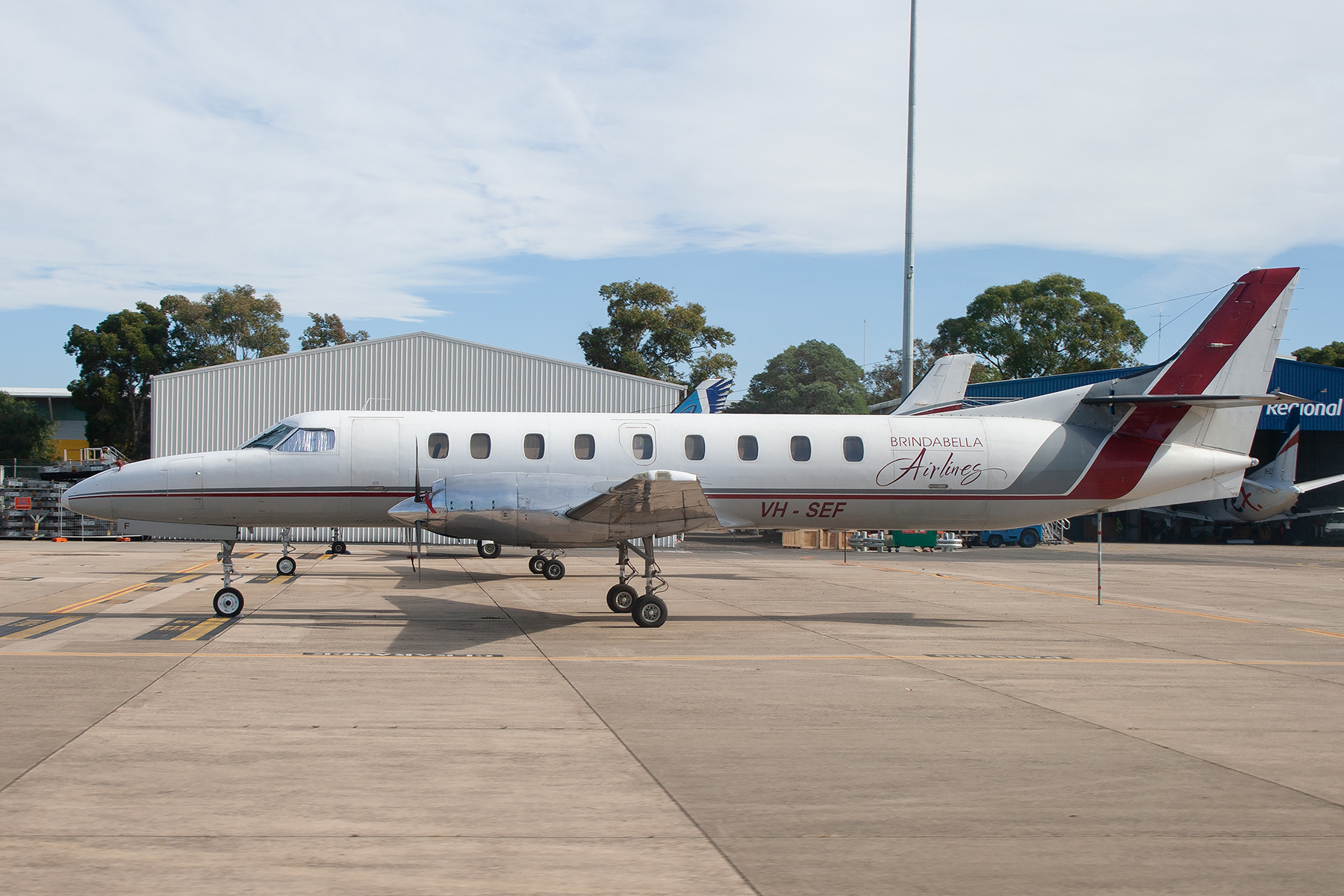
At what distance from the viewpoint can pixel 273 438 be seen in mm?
15305

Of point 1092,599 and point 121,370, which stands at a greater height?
point 121,370

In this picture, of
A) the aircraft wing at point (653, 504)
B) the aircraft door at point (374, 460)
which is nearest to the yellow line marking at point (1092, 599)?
the aircraft wing at point (653, 504)

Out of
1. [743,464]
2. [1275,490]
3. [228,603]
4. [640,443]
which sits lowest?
[228,603]

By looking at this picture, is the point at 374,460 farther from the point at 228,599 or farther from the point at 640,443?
the point at 640,443

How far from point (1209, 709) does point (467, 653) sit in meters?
7.65

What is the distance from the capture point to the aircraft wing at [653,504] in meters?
11.9

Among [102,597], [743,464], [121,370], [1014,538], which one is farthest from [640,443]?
[121,370]

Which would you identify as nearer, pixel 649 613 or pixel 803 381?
pixel 649 613

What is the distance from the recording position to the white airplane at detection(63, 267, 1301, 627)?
48.6 feet

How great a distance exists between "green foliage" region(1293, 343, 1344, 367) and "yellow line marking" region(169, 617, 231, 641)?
64.1 metres

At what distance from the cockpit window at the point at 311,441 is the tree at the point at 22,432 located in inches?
2230

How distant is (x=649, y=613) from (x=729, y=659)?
253 centimetres

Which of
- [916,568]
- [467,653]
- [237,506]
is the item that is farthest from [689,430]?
[916,568]

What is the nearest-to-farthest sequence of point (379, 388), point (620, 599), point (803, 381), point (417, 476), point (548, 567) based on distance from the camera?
point (417, 476) → point (620, 599) → point (548, 567) → point (379, 388) → point (803, 381)
